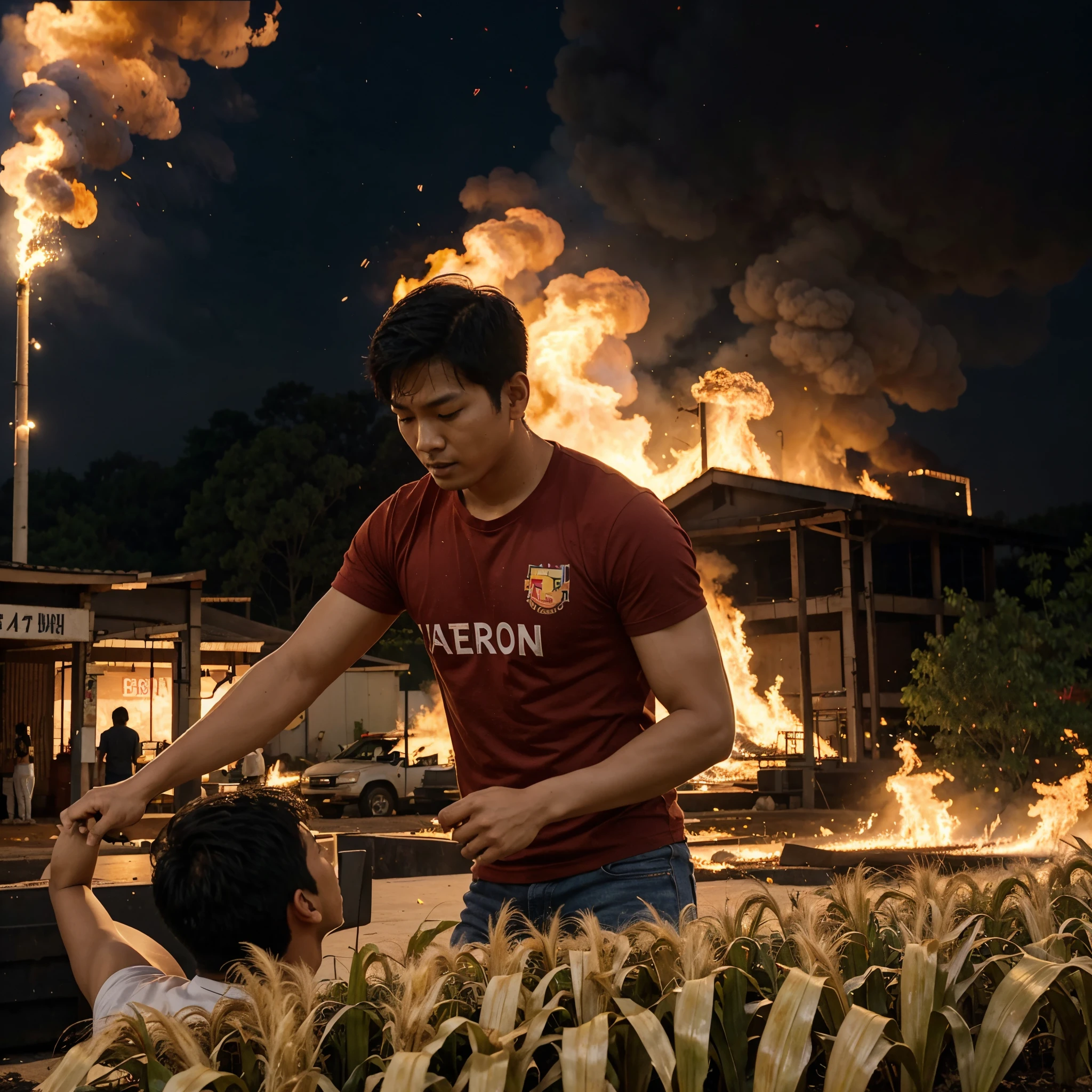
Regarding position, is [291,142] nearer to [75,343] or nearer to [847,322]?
[75,343]

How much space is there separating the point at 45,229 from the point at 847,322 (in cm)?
3563

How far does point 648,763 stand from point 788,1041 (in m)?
0.66

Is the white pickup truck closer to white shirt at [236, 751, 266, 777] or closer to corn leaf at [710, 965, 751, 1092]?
white shirt at [236, 751, 266, 777]

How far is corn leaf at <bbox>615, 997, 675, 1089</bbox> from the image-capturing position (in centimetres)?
149

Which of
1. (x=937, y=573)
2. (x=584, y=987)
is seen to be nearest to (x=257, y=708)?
(x=584, y=987)

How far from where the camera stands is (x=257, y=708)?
8.66 feet

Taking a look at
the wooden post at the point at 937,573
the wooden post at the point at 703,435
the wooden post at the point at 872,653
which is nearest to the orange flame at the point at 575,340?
the wooden post at the point at 703,435

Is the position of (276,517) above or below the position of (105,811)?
above

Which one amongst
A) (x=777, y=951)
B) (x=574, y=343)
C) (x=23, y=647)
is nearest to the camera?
(x=777, y=951)

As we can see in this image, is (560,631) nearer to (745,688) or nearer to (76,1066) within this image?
(76,1066)

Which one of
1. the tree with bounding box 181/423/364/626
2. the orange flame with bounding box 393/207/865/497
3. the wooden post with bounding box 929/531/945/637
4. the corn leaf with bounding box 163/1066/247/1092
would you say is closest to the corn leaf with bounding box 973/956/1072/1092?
the corn leaf with bounding box 163/1066/247/1092

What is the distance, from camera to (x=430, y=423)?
7.75 ft

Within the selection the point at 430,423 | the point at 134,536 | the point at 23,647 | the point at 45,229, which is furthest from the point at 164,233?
the point at 430,423

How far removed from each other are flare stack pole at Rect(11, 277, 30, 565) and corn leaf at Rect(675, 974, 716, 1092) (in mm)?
23702
